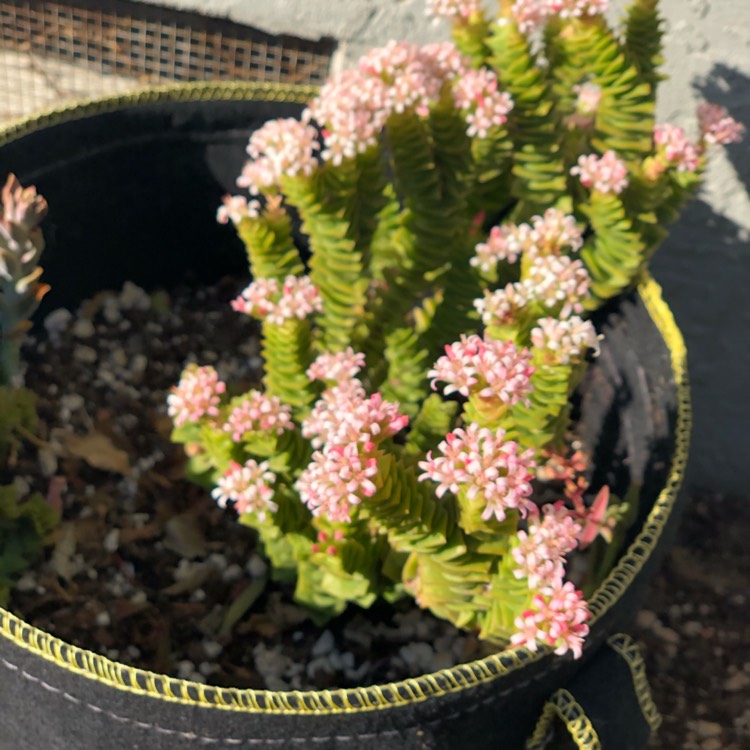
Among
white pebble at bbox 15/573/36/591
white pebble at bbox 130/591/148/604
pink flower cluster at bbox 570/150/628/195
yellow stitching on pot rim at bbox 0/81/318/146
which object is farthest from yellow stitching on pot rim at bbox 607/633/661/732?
yellow stitching on pot rim at bbox 0/81/318/146

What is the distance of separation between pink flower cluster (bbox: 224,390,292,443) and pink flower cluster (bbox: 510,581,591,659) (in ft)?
1.18

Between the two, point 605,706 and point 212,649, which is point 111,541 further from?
point 605,706

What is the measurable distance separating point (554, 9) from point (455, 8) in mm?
143

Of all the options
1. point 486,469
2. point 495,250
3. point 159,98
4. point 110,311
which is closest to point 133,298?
point 110,311

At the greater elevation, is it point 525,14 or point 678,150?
point 525,14

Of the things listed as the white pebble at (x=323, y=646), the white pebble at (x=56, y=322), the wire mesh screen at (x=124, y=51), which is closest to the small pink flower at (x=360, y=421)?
the white pebble at (x=323, y=646)

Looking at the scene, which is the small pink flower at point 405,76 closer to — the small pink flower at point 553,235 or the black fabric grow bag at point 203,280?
the small pink flower at point 553,235

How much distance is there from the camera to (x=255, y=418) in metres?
1.11

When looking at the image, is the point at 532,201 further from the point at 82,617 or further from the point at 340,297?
the point at 82,617

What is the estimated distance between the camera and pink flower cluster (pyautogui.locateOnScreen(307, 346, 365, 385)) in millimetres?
1151

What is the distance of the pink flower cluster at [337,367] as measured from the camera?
115 cm

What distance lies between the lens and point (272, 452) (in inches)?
45.7

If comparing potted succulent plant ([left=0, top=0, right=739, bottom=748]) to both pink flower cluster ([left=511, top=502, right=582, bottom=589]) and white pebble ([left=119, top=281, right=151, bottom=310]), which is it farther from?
white pebble ([left=119, top=281, right=151, bottom=310])

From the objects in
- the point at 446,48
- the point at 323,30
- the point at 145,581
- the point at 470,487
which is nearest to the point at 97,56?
the point at 323,30
